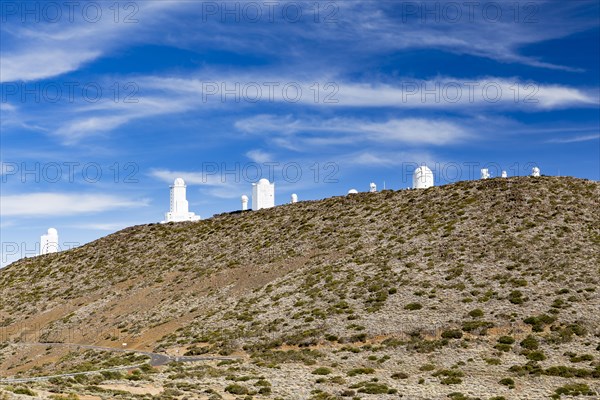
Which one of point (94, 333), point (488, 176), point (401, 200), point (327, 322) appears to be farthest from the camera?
point (488, 176)

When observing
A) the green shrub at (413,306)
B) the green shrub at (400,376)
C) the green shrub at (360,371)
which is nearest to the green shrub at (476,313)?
the green shrub at (413,306)

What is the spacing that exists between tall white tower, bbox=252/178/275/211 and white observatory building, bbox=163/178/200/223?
31.0ft

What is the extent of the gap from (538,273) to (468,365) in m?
16.1

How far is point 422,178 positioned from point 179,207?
36.6 meters

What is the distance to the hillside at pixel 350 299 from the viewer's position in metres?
34.2

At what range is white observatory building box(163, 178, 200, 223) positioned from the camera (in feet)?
294

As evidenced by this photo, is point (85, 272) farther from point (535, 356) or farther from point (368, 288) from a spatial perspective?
point (535, 356)

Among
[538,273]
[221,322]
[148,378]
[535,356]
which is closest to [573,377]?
[535,356]

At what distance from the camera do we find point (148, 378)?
34156mm

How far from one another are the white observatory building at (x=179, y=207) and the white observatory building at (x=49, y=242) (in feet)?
67.3

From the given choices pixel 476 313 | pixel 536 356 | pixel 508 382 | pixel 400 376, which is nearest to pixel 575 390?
pixel 508 382

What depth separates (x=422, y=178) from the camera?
77.7 m

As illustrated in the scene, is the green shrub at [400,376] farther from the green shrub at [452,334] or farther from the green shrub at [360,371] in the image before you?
the green shrub at [452,334]

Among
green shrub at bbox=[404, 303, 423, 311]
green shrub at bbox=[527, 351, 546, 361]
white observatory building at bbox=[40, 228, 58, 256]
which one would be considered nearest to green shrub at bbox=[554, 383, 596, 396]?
green shrub at bbox=[527, 351, 546, 361]
